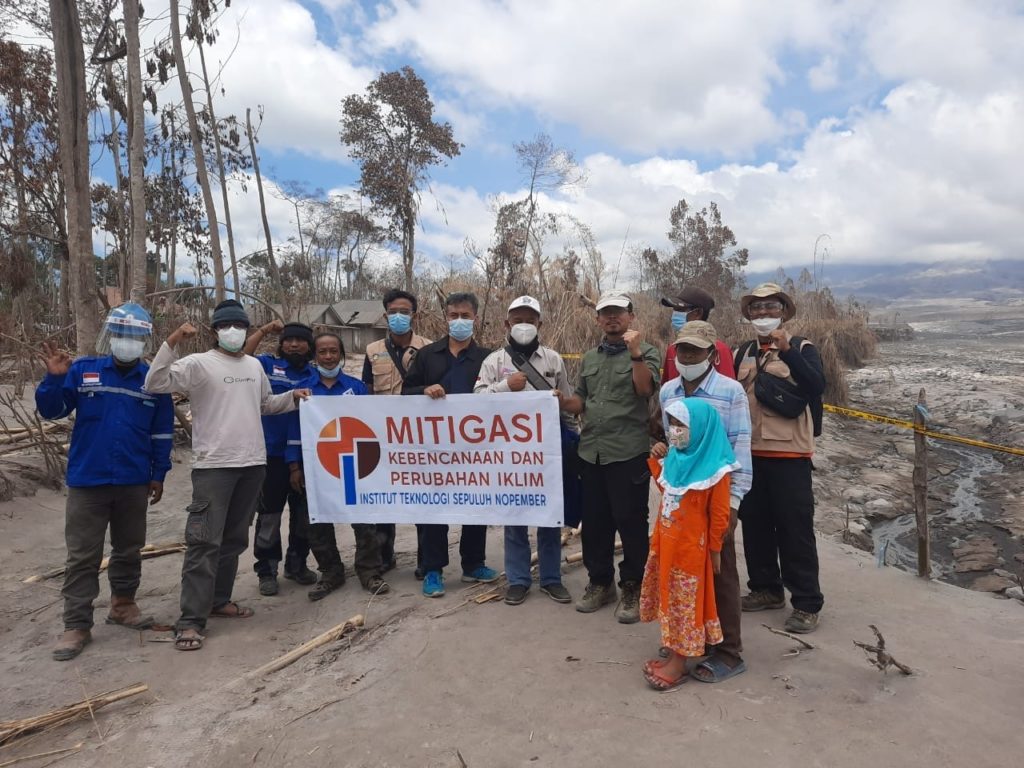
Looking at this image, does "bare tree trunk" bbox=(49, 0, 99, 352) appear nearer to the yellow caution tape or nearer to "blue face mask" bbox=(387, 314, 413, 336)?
"blue face mask" bbox=(387, 314, 413, 336)

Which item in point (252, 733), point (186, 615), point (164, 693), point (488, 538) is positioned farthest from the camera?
point (488, 538)

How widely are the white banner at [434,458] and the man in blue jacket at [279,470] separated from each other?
285 millimetres

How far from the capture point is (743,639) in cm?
361

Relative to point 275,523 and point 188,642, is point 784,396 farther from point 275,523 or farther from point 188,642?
point 188,642

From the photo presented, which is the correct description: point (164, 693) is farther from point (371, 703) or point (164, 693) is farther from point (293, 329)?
Answer: point (293, 329)

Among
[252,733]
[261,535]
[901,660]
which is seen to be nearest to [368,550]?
[261,535]

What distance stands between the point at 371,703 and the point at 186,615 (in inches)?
62.7

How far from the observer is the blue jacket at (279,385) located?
4.69 m

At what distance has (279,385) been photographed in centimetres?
474

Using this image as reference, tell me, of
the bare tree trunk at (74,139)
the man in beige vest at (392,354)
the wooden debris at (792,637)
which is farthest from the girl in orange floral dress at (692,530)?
the bare tree trunk at (74,139)

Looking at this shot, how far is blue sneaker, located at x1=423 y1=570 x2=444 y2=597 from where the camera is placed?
14.7ft

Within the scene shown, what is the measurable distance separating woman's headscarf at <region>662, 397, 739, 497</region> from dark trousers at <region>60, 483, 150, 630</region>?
3.28 m

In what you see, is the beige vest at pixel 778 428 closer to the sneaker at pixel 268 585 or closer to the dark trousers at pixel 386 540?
the dark trousers at pixel 386 540

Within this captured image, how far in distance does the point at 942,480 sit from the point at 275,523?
10.7 m
